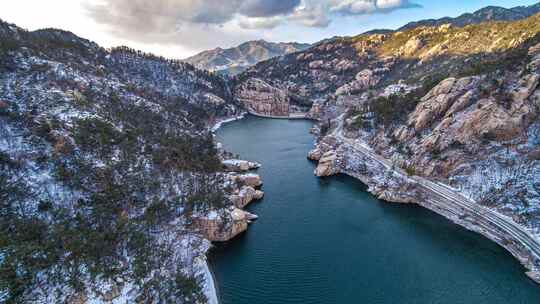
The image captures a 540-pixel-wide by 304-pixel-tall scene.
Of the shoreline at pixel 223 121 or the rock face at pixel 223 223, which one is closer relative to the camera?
the rock face at pixel 223 223

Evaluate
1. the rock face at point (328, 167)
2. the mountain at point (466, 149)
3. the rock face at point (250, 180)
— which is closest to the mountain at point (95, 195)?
the rock face at point (250, 180)

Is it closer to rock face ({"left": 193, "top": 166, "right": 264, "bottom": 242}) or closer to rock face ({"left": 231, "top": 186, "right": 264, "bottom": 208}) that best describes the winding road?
rock face ({"left": 231, "top": 186, "right": 264, "bottom": 208})

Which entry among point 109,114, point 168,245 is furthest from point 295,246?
point 109,114

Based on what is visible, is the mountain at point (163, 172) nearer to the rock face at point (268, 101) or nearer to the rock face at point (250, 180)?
the rock face at point (250, 180)

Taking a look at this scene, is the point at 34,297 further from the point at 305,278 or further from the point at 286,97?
the point at 286,97

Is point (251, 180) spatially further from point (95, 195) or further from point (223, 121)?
point (223, 121)

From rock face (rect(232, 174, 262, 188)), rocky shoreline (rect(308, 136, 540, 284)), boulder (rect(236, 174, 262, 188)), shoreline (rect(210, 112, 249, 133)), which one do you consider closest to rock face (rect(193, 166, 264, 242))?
rock face (rect(232, 174, 262, 188))
